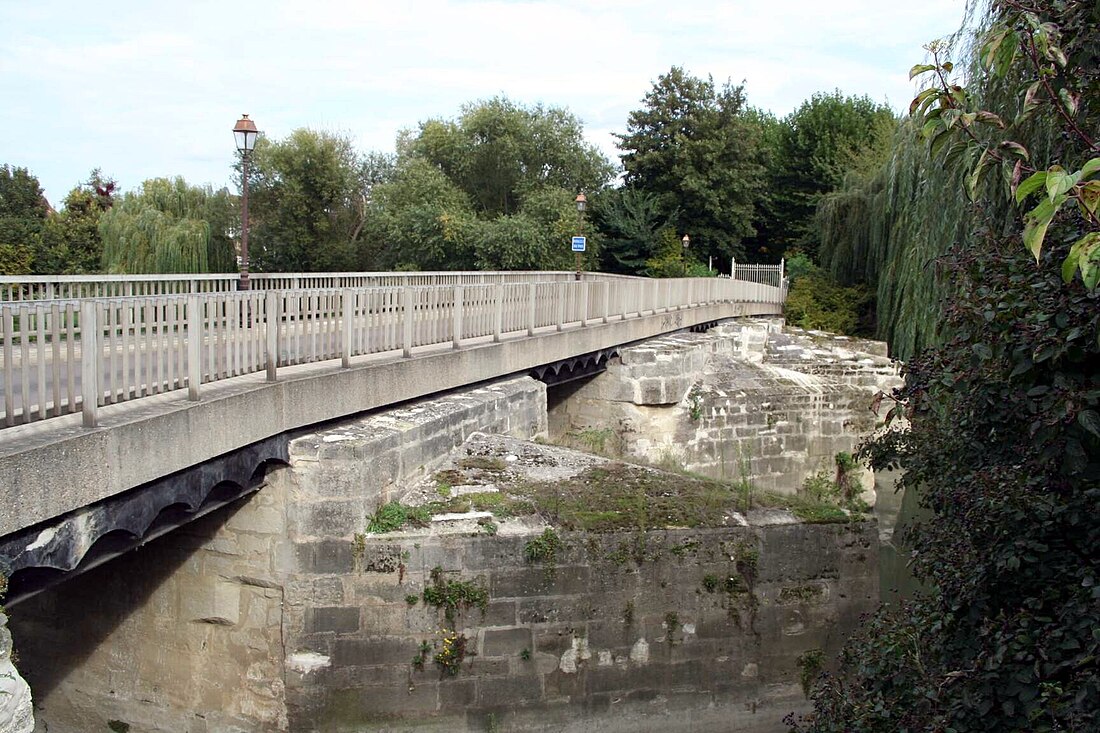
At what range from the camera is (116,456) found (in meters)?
5.43

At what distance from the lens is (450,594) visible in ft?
25.1

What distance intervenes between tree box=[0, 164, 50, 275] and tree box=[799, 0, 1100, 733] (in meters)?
27.1

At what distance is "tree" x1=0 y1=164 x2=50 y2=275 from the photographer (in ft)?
95.8

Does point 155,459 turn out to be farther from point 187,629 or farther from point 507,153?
point 507,153

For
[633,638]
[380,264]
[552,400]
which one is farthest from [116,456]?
[380,264]

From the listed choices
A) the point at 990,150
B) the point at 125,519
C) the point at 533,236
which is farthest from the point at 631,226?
the point at 990,150

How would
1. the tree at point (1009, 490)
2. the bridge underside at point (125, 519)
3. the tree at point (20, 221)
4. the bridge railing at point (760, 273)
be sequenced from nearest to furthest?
the tree at point (1009, 490)
the bridge underside at point (125, 519)
the tree at point (20, 221)
the bridge railing at point (760, 273)

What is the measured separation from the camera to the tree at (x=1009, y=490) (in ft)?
14.0

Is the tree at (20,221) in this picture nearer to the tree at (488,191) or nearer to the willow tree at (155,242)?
the willow tree at (155,242)

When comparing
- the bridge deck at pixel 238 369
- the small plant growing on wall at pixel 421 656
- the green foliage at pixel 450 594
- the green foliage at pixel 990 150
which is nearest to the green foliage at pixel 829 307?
the green foliage at pixel 990 150

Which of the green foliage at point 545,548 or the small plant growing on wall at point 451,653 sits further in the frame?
the green foliage at point 545,548

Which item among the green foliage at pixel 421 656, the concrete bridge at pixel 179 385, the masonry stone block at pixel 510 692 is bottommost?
the masonry stone block at pixel 510 692

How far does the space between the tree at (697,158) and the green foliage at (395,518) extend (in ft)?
108

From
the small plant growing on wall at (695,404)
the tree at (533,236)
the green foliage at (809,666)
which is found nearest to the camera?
the green foliage at (809,666)
